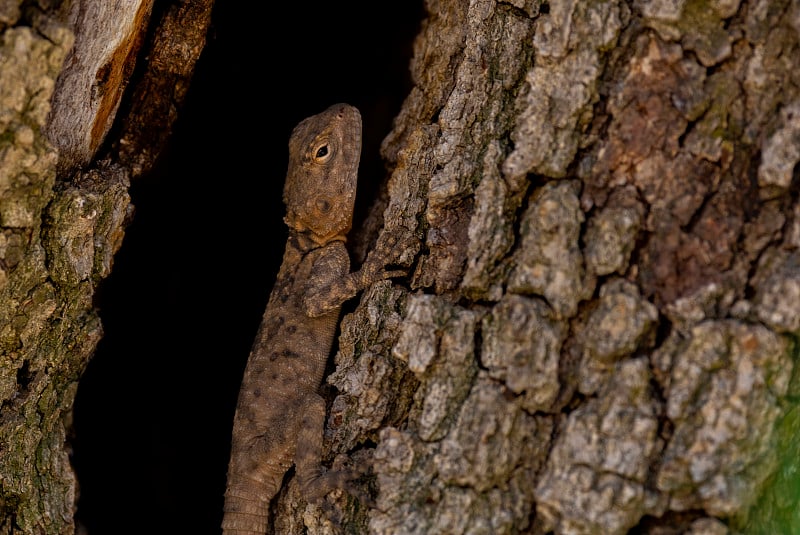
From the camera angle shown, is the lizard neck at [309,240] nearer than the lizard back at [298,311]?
No

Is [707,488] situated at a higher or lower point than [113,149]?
lower

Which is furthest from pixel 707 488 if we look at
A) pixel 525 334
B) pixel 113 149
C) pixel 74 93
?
pixel 113 149

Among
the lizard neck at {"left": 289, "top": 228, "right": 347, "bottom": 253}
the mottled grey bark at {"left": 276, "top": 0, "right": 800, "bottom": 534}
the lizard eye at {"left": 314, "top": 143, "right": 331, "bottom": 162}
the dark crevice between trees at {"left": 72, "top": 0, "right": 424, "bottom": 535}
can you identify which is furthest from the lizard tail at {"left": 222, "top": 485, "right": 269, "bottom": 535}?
the lizard eye at {"left": 314, "top": 143, "right": 331, "bottom": 162}

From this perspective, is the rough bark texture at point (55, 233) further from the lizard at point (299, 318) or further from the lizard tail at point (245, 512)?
the lizard at point (299, 318)

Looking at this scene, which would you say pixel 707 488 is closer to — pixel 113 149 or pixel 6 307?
pixel 6 307

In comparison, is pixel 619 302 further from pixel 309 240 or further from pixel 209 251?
pixel 209 251

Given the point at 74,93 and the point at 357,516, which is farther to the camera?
the point at 74,93

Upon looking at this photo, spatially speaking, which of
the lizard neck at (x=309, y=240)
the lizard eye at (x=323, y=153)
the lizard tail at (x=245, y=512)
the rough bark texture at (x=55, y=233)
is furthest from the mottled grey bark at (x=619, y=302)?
the lizard neck at (x=309, y=240)
